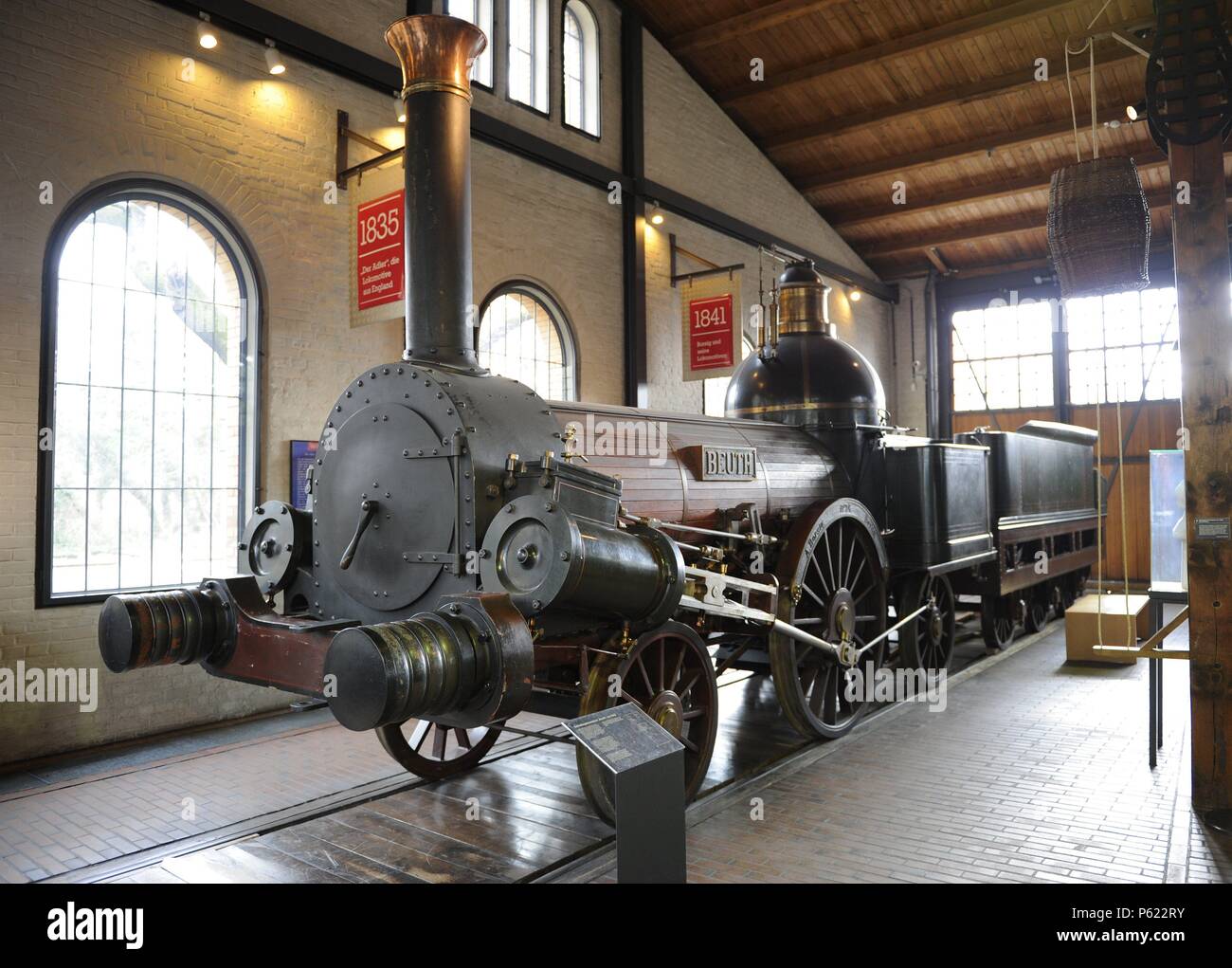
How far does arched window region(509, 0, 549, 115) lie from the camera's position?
32.0ft

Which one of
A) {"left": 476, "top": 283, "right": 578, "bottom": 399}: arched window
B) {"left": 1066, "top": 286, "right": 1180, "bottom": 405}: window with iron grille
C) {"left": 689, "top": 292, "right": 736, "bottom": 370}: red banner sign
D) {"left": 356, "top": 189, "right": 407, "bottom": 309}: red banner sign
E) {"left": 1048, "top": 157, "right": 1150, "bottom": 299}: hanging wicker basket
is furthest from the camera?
{"left": 1066, "top": 286, "right": 1180, "bottom": 405}: window with iron grille

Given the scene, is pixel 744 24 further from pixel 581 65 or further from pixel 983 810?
pixel 983 810

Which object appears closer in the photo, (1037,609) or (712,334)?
(1037,609)

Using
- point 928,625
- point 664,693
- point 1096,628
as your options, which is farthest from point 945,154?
point 664,693

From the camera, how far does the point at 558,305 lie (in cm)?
997

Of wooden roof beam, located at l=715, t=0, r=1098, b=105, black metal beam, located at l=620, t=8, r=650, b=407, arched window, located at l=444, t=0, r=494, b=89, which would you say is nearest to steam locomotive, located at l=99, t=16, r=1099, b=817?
black metal beam, located at l=620, t=8, r=650, b=407

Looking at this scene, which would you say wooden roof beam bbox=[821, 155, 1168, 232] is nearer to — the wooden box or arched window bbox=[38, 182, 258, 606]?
the wooden box

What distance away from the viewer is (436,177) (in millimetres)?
3998

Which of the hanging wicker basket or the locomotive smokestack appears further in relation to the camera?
the hanging wicker basket

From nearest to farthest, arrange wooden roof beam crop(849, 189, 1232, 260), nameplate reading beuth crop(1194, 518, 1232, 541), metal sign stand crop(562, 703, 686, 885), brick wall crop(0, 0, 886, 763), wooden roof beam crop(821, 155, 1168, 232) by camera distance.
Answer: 1. metal sign stand crop(562, 703, 686, 885)
2. nameplate reading beuth crop(1194, 518, 1232, 541)
3. brick wall crop(0, 0, 886, 763)
4. wooden roof beam crop(821, 155, 1168, 232)
5. wooden roof beam crop(849, 189, 1232, 260)

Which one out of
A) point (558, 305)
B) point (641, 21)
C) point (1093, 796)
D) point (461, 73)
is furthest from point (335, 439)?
point (641, 21)

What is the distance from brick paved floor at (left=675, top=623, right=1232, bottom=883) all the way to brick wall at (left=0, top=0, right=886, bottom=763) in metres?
4.18

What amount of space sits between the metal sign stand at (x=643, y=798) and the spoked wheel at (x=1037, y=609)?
26.6ft

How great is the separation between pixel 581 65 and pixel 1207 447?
28.1 feet
